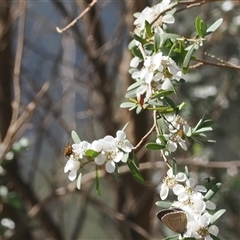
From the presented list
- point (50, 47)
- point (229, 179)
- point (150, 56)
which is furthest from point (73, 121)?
point (150, 56)

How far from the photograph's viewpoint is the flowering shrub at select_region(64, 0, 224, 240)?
0.61m

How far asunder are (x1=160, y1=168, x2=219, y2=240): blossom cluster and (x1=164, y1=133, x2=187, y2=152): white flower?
29 mm

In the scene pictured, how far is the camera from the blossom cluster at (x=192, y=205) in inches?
23.6

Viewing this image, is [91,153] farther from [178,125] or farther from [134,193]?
[134,193]

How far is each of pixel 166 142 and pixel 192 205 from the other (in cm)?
9

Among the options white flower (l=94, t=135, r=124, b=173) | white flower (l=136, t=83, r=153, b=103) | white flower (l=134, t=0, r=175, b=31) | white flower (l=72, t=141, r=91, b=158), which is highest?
white flower (l=134, t=0, r=175, b=31)

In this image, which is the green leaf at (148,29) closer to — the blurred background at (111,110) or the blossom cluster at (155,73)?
the blossom cluster at (155,73)

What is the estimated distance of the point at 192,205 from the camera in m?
0.62

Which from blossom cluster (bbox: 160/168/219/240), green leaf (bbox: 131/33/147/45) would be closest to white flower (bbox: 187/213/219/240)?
blossom cluster (bbox: 160/168/219/240)

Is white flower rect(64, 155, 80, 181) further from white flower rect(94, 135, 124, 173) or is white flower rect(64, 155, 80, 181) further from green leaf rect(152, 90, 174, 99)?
green leaf rect(152, 90, 174, 99)

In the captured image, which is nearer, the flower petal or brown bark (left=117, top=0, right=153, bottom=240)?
the flower petal

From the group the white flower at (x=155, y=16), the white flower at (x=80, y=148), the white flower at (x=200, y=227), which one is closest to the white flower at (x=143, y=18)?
the white flower at (x=155, y=16)

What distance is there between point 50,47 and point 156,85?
5.84 feet

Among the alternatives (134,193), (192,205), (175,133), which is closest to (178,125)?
(175,133)
